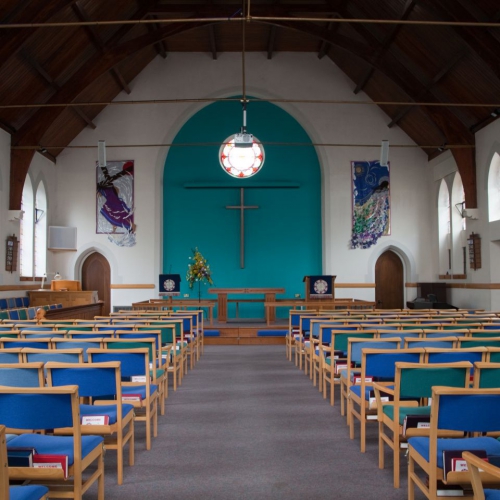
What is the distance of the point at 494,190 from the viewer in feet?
39.7

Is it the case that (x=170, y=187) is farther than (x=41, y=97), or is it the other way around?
(x=170, y=187)

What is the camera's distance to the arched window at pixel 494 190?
11969 mm

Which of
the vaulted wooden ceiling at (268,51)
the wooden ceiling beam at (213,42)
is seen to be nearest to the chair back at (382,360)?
the vaulted wooden ceiling at (268,51)

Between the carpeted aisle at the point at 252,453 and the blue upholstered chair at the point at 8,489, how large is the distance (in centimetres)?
107

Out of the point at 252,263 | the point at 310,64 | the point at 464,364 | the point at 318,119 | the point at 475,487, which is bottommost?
the point at 475,487

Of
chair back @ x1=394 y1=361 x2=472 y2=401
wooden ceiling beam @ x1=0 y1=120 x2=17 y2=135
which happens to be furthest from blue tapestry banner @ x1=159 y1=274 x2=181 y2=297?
chair back @ x1=394 y1=361 x2=472 y2=401

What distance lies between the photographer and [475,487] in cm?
174

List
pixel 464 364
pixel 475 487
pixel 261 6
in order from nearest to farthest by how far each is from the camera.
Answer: pixel 475 487, pixel 464 364, pixel 261 6

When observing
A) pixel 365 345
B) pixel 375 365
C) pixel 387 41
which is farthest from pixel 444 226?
pixel 375 365

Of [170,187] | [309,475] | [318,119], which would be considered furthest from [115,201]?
[309,475]

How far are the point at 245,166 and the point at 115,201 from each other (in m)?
3.88

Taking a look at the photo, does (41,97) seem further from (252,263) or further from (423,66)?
(423,66)

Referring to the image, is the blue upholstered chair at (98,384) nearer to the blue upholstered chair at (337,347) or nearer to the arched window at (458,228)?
the blue upholstered chair at (337,347)

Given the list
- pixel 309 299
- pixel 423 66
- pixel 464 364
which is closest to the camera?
pixel 464 364
